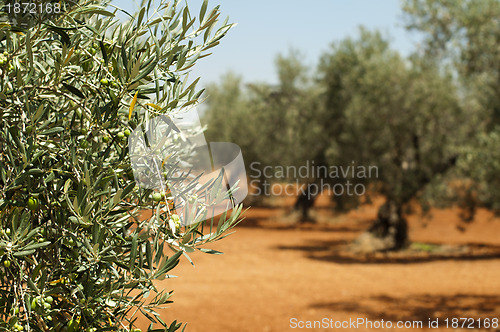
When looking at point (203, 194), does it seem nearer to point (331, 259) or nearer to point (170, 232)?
point (170, 232)

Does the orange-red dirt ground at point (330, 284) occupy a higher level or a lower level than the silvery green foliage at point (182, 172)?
lower

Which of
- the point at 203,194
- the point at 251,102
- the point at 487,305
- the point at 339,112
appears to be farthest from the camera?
the point at 251,102

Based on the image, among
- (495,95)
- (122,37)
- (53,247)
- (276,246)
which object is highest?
(495,95)

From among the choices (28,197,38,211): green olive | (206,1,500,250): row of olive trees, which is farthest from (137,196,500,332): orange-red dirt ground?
(28,197,38,211): green olive

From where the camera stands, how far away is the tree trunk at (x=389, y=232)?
67.6ft

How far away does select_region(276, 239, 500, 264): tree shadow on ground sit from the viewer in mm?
18781

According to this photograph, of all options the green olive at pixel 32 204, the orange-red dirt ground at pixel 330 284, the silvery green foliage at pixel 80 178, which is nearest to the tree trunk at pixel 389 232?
the orange-red dirt ground at pixel 330 284

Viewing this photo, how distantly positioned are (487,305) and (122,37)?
1188 cm

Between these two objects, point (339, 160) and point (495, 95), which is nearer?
point (495, 95)

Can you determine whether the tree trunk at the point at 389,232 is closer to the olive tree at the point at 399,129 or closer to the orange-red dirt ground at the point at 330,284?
the olive tree at the point at 399,129

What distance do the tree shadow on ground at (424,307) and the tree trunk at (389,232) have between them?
7297 millimetres

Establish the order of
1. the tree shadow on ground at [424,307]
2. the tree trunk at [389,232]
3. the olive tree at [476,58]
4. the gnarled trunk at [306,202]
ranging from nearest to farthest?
the tree shadow on ground at [424,307], the olive tree at [476,58], the tree trunk at [389,232], the gnarled trunk at [306,202]

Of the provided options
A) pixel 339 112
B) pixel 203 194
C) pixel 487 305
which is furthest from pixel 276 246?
pixel 203 194

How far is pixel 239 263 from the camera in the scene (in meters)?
17.9
